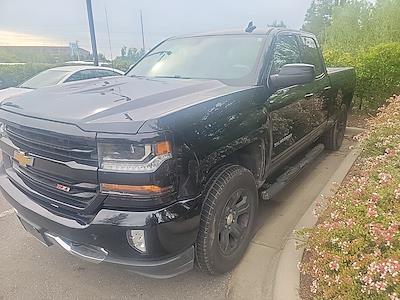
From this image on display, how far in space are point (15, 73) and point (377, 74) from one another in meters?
14.9

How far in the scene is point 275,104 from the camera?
10.3 feet

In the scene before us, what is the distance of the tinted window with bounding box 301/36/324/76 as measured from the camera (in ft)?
14.7

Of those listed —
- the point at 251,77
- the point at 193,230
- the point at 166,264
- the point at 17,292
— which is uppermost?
the point at 251,77

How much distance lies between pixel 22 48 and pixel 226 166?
817 inches

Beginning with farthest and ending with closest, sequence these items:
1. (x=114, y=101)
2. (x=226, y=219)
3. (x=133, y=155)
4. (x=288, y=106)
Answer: (x=288, y=106)
(x=226, y=219)
(x=114, y=101)
(x=133, y=155)

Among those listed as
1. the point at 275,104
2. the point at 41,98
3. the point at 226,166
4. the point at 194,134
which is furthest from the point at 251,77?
the point at 41,98

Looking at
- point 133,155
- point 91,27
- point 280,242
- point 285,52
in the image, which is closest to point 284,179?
point 280,242

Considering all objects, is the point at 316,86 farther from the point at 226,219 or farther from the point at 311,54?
the point at 226,219

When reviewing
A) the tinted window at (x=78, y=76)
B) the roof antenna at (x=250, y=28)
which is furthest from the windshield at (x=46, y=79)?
the roof antenna at (x=250, y=28)

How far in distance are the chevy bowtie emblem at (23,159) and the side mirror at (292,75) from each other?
2.02 metres

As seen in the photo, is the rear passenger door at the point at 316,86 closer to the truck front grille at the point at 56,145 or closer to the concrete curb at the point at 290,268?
the concrete curb at the point at 290,268

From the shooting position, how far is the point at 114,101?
7.89 ft

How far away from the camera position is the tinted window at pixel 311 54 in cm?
447

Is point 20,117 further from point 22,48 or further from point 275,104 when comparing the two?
point 22,48
